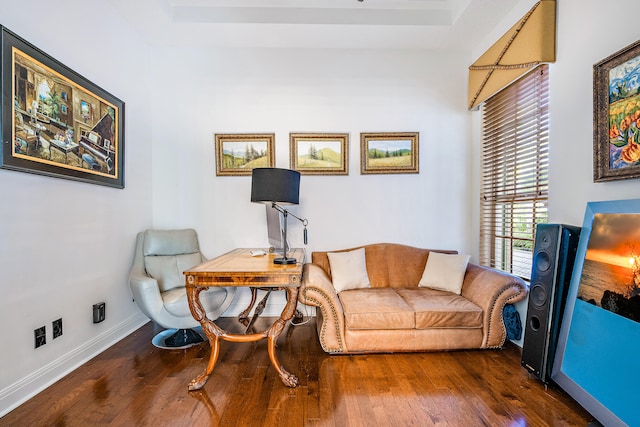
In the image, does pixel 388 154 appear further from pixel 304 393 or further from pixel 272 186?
pixel 304 393

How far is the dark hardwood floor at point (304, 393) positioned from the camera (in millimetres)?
1554

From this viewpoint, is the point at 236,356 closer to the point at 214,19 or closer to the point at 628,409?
the point at 628,409

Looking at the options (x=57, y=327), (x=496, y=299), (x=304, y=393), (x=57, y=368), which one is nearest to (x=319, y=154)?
(x=496, y=299)

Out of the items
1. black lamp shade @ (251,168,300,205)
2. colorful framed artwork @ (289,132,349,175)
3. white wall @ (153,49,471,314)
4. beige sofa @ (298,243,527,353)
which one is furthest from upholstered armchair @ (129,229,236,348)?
colorful framed artwork @ (289,132,349,175)

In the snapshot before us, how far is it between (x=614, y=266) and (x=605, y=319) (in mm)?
280

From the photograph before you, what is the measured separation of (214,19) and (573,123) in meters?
3.06

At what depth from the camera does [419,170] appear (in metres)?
3.12

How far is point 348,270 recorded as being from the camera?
2.77 metres

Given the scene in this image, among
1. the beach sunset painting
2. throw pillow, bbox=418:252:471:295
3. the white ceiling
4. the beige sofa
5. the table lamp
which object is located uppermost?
the white ceiling

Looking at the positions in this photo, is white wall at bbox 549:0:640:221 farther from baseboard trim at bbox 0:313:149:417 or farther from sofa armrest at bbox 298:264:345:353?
baseboard trim at bbox 0:313:149:417

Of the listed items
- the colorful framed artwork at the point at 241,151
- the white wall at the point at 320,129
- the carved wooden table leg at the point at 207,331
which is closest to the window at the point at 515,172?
the white wall at the point at 320,129

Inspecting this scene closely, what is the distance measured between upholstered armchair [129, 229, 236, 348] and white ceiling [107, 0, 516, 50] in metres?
1.99

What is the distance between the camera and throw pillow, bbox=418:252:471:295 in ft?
8.59

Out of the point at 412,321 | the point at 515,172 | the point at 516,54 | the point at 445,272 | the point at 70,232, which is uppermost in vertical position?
the point at 516,54
